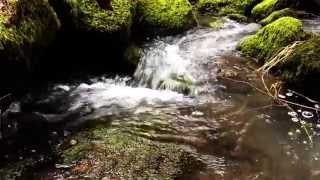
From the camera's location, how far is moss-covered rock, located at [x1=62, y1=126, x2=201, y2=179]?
4.37 metres

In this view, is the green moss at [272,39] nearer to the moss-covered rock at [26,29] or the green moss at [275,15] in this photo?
the green moss at [275,15]

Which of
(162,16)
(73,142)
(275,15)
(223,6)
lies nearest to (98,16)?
(162,16)

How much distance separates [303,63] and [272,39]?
1.36 meters

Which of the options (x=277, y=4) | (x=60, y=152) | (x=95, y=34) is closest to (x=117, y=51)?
(x=95, y=34)

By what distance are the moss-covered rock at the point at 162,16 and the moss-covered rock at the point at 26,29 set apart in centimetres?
275

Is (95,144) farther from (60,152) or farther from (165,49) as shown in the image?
(165,49)

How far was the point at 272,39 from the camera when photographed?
8.08 m

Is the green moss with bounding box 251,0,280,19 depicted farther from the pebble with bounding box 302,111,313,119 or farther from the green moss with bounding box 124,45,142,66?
the pebble with bounding box 302,111,313,119

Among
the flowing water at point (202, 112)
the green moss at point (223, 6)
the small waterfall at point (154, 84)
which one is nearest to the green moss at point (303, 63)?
the flowing water at point (202, 112)

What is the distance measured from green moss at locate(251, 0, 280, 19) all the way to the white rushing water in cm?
145

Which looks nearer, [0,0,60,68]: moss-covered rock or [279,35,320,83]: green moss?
[0,0,60,68]: moss-covered rock

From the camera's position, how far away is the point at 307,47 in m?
7.06

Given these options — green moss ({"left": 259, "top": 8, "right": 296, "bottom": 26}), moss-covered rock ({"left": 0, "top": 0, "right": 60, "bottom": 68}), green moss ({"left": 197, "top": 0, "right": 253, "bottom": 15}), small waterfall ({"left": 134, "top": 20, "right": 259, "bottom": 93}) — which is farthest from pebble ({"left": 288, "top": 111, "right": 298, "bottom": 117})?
green moss ({"left": 197, "top": 0, "right": 253, "bottom": 15})

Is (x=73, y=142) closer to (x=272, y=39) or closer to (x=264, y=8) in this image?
(x=272, y=39)
